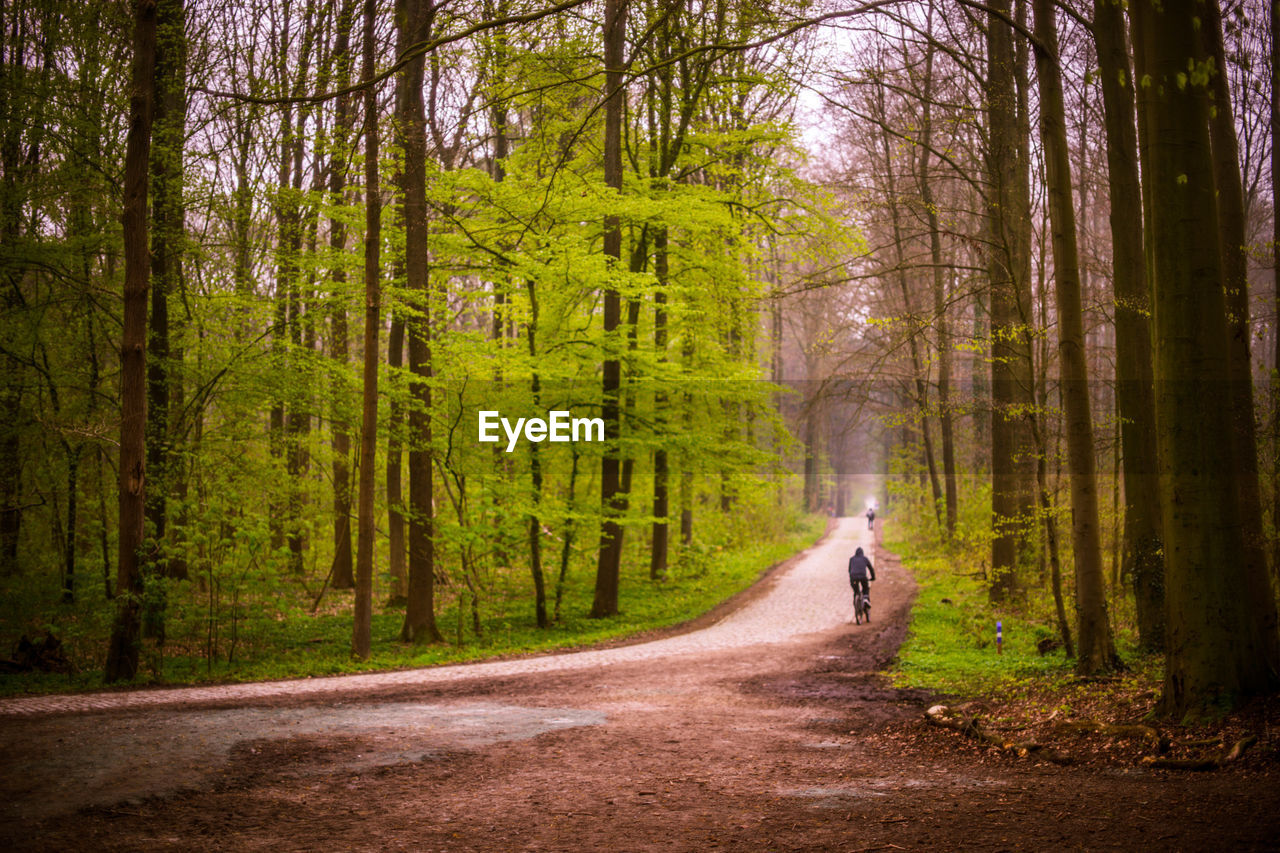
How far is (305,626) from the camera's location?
15.9 metres

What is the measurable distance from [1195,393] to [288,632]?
14538 mm

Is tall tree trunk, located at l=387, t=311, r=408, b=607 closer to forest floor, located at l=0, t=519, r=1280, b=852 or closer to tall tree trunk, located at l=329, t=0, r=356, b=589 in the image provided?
tall tree trunk, located at l=329, t=0, r=356, b=589

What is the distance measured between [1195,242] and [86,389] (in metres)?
14.0

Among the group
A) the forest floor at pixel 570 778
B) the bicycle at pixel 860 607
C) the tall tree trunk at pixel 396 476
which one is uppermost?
the tall tree trunk at pixel 396 476

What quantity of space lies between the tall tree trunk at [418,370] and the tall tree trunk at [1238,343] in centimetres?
1098

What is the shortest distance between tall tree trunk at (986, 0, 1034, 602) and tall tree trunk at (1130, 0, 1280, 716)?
3.10 m

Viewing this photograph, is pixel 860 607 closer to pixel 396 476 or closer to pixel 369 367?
pixel 396 476

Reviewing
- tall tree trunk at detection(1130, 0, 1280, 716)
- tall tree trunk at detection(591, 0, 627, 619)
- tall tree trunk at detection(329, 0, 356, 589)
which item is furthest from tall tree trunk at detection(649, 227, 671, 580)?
tall tree trunk at detection(1130, 0, 1280, 716)

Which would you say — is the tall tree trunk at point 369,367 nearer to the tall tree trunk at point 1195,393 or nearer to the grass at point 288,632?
the grass at point 288,632

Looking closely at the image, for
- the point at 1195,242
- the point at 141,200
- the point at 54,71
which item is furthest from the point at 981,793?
the point at 54,71

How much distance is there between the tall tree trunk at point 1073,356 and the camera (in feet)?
28.1

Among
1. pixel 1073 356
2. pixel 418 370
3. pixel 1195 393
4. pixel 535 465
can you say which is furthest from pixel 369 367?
pixel 1195 393

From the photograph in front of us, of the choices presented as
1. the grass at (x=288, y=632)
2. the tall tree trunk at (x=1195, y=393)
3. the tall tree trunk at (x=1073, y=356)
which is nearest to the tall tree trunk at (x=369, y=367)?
the grass at (x=288, y=632)

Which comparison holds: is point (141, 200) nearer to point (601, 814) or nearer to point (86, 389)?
point (86, 389)
